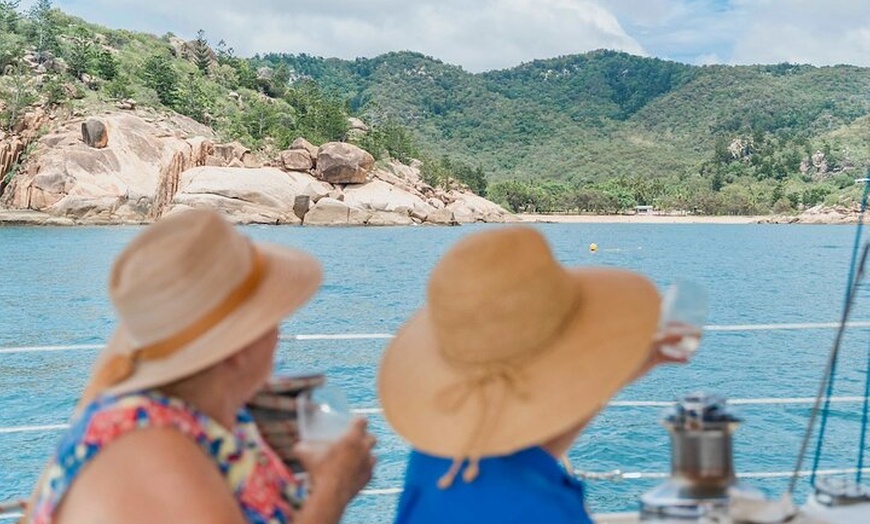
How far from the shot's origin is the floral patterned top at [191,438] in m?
0.96

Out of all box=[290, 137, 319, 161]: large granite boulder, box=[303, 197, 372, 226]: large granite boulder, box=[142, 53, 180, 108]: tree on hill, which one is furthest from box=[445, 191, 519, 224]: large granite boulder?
box=[142, 53, 180, 108]: tree on hill

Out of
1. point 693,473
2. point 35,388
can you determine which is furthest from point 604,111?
point 693,473

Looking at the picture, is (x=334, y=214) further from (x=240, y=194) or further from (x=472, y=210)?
(x=472, y=210)

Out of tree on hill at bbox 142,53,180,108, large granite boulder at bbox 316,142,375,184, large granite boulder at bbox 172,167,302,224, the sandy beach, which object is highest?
tree on hill at bbox 142,53,180,108

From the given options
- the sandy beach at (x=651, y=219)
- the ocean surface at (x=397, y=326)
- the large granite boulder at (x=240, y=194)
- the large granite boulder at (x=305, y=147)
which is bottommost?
the sandy beach at (x=651, y=219)

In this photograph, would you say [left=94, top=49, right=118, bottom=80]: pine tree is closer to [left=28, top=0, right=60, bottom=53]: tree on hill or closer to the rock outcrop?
Answer: [left=28, top=0, right=60, bottom=53]: tree on hill

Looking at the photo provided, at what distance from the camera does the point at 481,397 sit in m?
0.93

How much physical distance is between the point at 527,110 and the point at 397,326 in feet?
249

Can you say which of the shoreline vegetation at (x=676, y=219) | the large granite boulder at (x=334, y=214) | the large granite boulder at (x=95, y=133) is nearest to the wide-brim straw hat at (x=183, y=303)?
the large granite boulder at (x=95, y=133)

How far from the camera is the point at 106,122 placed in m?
41.1

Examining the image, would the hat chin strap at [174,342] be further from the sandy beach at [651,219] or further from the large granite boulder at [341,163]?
the sandy beach at [651,219]

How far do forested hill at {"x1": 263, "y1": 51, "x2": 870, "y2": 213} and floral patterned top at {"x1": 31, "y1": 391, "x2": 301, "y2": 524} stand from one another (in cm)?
6181

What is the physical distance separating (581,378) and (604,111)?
9081 cm

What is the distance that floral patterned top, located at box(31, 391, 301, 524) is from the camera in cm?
96
